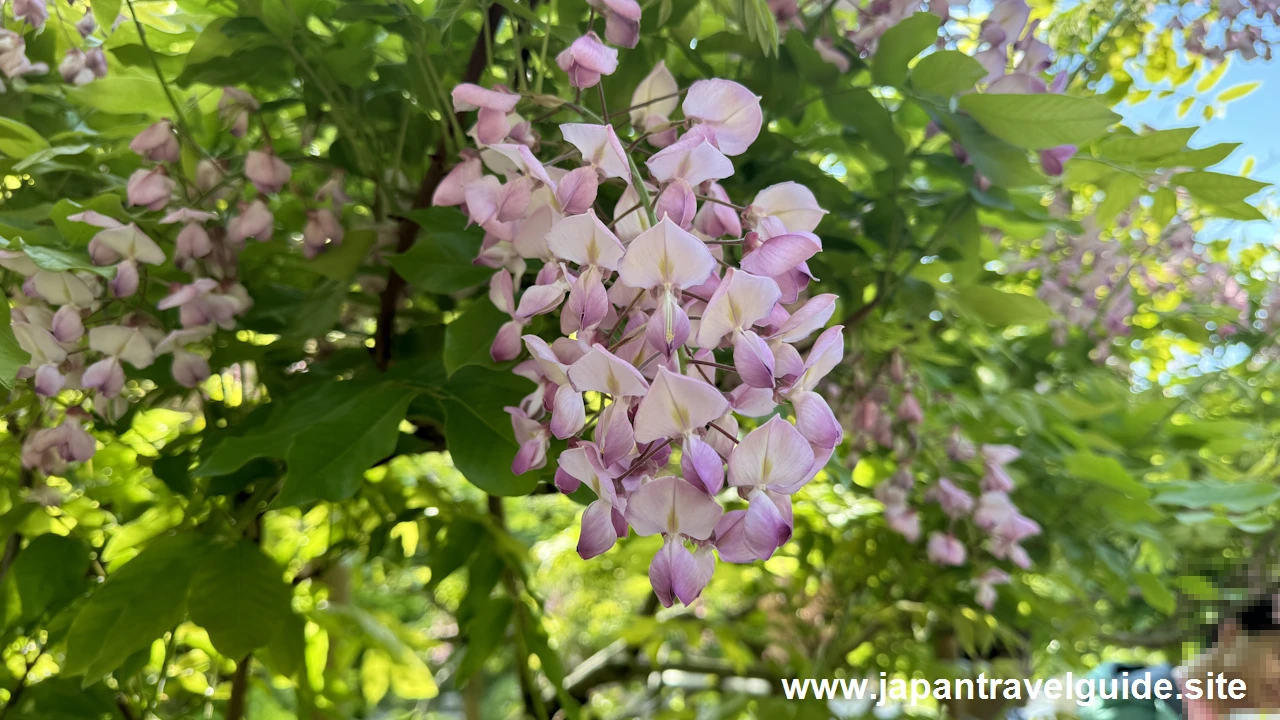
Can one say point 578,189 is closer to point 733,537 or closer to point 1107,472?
point 733,537

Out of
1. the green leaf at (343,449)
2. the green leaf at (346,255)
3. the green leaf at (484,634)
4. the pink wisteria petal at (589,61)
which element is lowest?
the green leaf at (484,634)

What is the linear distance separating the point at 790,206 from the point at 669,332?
0.11m

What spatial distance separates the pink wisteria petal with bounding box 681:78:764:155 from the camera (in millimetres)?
306

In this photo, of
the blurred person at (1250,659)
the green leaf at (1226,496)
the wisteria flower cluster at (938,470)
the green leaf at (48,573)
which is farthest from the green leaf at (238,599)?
the blurred person at (1250,659)

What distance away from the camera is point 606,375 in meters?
0.25

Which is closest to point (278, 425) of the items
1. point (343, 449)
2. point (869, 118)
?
point (343, 449)

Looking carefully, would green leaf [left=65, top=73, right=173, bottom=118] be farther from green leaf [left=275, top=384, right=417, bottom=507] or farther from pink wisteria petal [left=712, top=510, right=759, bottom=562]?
pink wisteria petal [left=712, top=510, right=759, bottom=562]

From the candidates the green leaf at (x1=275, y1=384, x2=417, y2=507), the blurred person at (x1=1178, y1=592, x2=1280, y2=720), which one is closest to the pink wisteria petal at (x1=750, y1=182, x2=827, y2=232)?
the green leaf at (x1=275, y1=384, x2=417, y2=507)

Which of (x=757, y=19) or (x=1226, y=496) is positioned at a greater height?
(x=757, y=19)

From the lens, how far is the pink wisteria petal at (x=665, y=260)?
0.83 feet

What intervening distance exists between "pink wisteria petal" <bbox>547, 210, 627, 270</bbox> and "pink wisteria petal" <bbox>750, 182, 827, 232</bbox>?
0.27 feet

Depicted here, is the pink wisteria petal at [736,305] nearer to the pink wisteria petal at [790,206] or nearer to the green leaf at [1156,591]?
the pink wisteria petal at [790,206]

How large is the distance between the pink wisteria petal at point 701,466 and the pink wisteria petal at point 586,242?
66mm

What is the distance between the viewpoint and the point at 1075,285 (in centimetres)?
102
